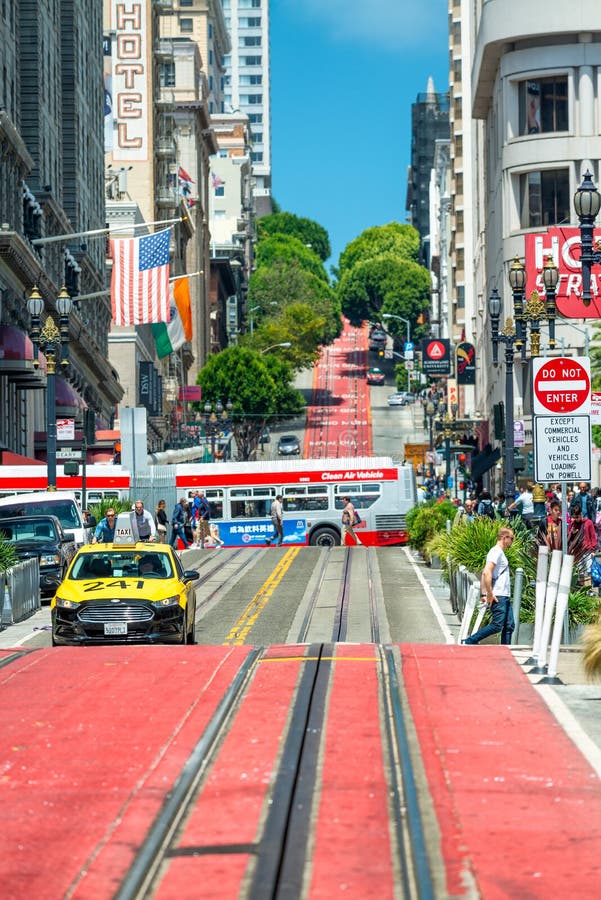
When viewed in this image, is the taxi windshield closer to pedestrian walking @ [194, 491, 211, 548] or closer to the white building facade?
pedestrian walking @ [194, 491, 211, 548]

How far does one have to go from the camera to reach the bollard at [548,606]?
709 inches

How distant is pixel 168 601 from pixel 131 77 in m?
92.2

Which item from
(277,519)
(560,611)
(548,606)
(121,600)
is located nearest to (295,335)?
(277,519)

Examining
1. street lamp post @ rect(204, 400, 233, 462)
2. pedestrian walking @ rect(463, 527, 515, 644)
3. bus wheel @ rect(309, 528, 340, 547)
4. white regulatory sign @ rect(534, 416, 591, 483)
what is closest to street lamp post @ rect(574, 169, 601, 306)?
white regulatory sign @ rect(534, 416, 591, 483)

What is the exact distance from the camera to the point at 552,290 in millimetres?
33438

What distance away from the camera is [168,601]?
2183 centimetres

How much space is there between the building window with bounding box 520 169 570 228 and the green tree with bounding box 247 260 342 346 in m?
98.3

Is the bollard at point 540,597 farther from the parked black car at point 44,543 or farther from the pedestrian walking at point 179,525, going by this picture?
the pedestrian walking at point 179,525

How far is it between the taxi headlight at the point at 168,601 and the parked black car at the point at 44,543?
1011cm

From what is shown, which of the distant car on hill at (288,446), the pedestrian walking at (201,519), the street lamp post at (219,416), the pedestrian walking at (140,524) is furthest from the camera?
the distant car on hill at (288,446)

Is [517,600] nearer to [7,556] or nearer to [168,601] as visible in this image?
[168,601]

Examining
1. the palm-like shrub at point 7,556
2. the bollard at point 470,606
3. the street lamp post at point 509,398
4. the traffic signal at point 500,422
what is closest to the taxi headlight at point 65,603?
the bollard at point 470,606

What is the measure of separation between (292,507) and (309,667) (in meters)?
36.5

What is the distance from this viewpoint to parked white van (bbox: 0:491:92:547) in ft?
117
